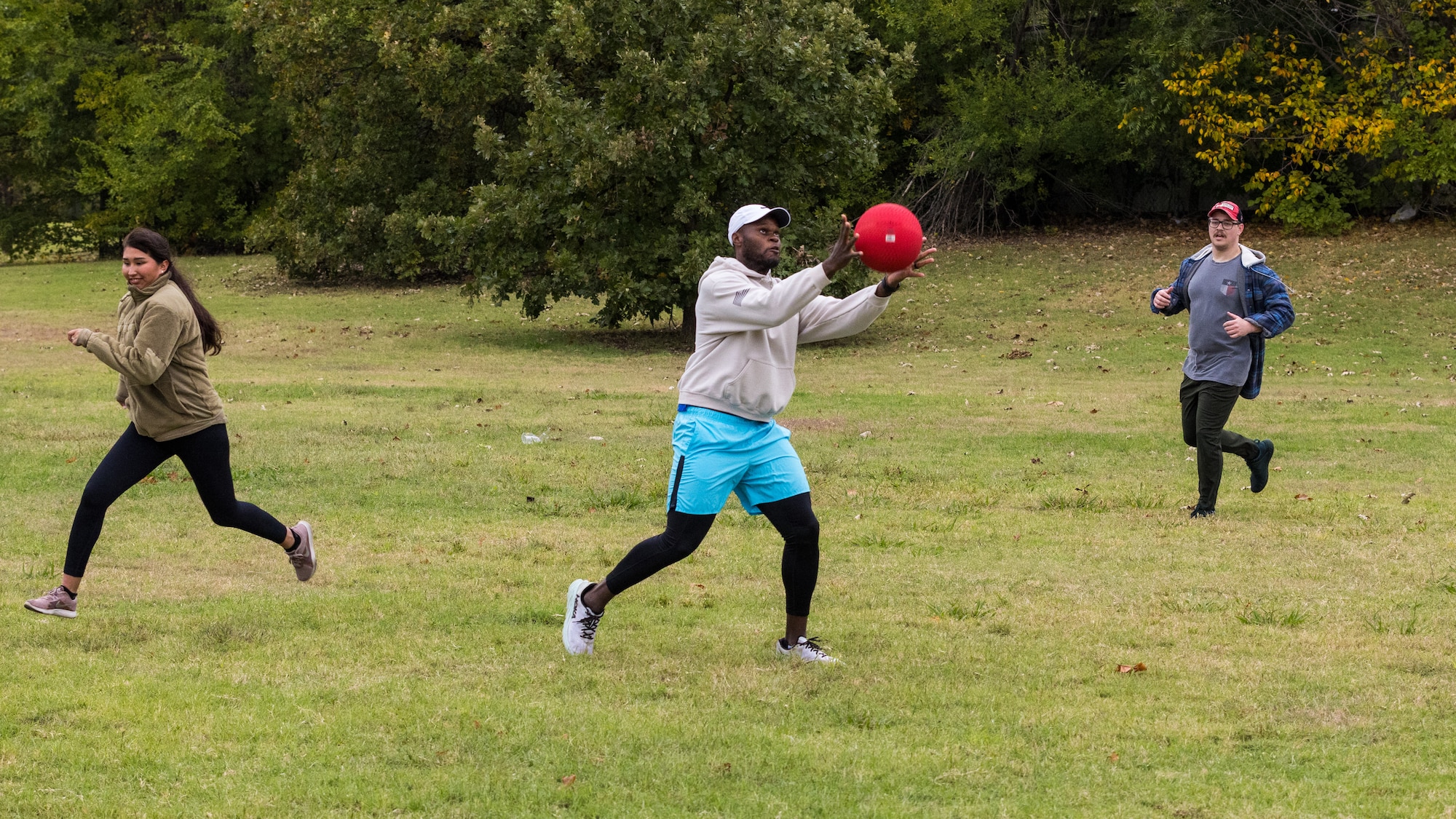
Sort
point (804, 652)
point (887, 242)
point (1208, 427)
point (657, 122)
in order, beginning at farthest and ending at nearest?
point (657, 122), point (1208, 427), point (804, 652), point (887, 242)

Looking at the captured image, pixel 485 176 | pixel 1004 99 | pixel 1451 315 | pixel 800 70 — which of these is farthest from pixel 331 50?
pixel 1451 315

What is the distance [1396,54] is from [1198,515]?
22.4 metres

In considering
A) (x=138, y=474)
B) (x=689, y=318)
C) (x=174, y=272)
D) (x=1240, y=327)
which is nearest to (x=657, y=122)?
(x=689, y=318)

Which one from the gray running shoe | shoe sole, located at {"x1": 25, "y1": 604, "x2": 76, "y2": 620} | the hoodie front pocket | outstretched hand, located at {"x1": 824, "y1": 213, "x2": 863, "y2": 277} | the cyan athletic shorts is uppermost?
outstretched hand, located at {"x1": 824, "y1": 213, "x2": 863, "y2": 277}

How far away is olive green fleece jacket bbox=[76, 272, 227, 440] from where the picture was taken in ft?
22.1

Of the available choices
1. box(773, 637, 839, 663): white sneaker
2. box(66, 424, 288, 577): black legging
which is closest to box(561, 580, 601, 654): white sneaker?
box(773, 637, 839, 663): white sneaker

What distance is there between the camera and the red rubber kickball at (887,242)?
6.29 m

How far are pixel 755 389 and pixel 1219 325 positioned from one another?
16.3ft

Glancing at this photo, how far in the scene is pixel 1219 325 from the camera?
995 cm

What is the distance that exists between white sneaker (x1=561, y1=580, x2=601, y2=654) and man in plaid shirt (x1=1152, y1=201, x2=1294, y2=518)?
5.05 m

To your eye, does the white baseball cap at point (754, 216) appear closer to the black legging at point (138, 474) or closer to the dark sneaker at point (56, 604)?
the black legging at point (138, 474)

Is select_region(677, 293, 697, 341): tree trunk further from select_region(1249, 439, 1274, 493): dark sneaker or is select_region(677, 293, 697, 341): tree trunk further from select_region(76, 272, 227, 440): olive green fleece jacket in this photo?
select_region(76, 272, 227, 440): olive green fleece jacket

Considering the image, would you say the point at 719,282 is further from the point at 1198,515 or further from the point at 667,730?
the point at 1198,515

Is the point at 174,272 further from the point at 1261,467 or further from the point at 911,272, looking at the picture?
the point at 1261,467
